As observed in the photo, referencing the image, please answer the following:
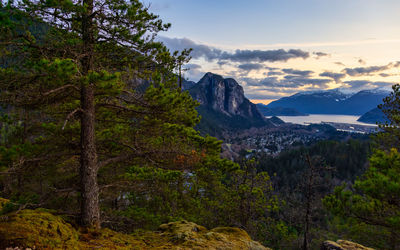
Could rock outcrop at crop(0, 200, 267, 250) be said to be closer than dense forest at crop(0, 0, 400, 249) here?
Yes

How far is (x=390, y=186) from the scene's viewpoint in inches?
194

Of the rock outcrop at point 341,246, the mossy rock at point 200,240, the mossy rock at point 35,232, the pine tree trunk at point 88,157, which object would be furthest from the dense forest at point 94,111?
the mossy rock at point 200,240

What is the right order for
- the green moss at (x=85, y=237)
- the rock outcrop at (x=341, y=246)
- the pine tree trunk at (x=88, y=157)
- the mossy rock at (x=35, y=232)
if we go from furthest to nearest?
1. the rock outcrop at (x=341, y=246)
2. the pine tree trunk at (x=88, y=157)
3. the green moss at (x=85, y=237)
4. the mossy rock at (x=35, y=232)

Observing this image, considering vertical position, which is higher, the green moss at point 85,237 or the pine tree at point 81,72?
the pine tree at point 81,72

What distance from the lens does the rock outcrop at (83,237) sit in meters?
3.44

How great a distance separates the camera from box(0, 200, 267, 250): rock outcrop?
135 inches

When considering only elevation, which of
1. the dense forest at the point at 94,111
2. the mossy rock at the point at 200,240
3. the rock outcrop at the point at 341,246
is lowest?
the rock outcrop at the point at 341,246

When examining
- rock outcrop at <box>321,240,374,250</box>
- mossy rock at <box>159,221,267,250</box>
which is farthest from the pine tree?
rock outcrop at <box>321,240,374,250</box>

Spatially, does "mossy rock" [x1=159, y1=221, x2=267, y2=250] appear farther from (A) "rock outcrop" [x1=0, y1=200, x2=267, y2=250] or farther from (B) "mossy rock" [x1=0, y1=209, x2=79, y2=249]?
(B) "mossy rock" [x1=0, y1=209, x2=79, y2=249]

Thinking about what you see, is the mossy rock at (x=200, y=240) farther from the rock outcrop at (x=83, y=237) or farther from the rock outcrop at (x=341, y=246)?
the rock outcrop at (x=341, y=246)

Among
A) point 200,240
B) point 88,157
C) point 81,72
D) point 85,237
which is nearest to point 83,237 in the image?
point 85,237

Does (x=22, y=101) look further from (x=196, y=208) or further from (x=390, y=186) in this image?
(x=196, y=208)

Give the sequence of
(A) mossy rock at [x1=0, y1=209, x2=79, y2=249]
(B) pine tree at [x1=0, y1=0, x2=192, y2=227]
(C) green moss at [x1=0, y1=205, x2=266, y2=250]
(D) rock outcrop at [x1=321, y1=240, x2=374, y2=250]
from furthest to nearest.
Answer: (D) rock outcrop at [x1=321, y1=240, x2=374, y2=250] < (B) pine tree at [x1=0, y1=0, x2=192, y2=227] < (C) green moss at [x1=0, y1=205, x2=266, y2=250] < (A) mossy rock at [x1=0, y1=209, x2=79, y2=249]

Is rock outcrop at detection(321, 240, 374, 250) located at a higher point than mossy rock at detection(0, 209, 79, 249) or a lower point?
lower
